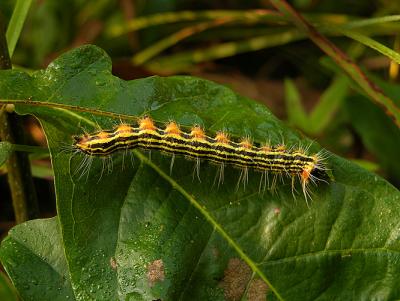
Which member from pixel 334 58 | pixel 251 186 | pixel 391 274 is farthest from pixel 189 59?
pixel 391 274

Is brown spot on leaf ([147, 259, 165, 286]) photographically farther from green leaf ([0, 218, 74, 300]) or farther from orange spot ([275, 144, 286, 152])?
orange spot ([275, 144, 286, 152])

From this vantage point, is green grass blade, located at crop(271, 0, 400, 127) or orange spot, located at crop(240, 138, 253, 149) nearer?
orange spot, located at crop(240, 138, 253, 149)

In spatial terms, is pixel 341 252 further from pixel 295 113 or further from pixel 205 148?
pixel 295 113

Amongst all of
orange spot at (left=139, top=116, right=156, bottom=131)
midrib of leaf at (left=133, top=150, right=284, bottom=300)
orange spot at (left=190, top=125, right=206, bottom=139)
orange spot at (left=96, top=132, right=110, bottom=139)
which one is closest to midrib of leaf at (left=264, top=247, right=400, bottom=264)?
midrib of leaf at (left=133, top=150, right=284, bottom=300)

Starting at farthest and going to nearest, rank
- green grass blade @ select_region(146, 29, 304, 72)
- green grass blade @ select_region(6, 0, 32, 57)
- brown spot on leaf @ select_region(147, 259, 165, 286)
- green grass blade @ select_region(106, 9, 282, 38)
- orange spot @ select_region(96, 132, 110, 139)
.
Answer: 1. green grass blade @ select_region(146, 29, 304, 72)
2. green grass blade @ select_region(106, 9, 282, 38)
3. green grass blade @ select_region(6, 0, 32, 57)
4. orange spot @ select_region(96, 132, 110, 139)
5. brown spot on leaf @ select_region(147, 259, 165, 286)

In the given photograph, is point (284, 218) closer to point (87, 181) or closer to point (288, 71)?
point (87, 181)

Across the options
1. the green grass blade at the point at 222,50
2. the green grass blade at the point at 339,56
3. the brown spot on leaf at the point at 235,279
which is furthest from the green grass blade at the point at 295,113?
the brown spot on leaf at the point at 235,279

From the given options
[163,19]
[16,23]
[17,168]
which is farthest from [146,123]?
[163,19]
